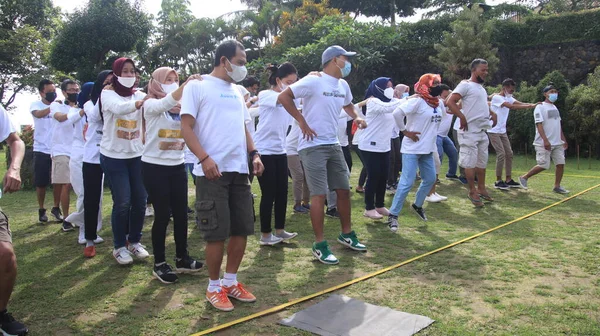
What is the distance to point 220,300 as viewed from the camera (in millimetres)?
3686

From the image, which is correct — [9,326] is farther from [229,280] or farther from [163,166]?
[163,166]

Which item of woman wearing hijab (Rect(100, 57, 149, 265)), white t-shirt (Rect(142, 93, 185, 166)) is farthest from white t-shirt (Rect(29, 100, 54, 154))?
white t-shirt (Rect(142, 93, 185, 166))

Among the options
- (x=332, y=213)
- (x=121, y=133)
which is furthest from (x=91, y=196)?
(x=332, y=213)

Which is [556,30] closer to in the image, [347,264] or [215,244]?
[347,264]

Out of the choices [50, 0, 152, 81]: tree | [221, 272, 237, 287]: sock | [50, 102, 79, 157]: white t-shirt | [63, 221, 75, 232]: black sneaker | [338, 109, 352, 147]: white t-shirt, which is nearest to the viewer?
[221, 272, 237, 287]: sock

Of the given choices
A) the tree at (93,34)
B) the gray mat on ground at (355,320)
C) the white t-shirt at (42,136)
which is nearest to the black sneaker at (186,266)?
the gray mat on ground at (355,320)

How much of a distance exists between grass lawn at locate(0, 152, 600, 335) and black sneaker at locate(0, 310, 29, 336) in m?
0.16

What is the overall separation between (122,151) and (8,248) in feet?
5.79

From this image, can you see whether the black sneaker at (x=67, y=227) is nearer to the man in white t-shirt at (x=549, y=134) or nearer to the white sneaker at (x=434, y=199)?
the white sneaker at (x=434, y=199)

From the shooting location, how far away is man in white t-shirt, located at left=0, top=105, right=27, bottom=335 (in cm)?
306

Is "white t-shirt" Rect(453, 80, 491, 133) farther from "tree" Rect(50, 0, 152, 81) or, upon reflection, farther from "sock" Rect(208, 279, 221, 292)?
"tree" Rect(50, 0, 152, 81)

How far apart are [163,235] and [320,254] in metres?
1.43

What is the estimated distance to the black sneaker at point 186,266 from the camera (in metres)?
4.55

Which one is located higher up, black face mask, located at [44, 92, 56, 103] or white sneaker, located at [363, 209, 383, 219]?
black face mask, located at [44, 92, 56, 103]
